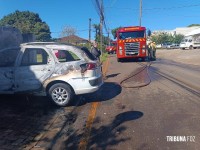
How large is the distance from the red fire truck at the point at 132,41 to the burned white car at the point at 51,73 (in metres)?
16.1

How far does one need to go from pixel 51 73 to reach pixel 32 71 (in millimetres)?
545

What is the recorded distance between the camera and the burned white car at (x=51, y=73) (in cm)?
771

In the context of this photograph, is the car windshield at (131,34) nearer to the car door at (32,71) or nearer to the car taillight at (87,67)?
the car taillight at (87,67)

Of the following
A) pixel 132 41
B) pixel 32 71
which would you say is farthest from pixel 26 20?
pixel 32 71

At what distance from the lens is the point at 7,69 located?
7.83 m

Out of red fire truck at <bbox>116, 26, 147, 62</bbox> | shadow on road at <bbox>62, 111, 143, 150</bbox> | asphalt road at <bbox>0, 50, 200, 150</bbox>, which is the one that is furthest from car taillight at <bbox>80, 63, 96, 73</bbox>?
red fire truck at <bbox>116, 26, 147, 62</bbox>

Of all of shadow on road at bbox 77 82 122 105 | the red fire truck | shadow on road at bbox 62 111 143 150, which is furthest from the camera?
the red fire truck

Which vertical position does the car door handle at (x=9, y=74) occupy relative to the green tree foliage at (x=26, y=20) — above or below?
below

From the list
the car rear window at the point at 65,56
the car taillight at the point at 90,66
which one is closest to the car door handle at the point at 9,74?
the car rear window at the point at 65,56

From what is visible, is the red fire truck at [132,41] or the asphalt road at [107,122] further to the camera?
the red fire truck at [132,41]

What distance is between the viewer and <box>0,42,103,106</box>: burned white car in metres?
7.71

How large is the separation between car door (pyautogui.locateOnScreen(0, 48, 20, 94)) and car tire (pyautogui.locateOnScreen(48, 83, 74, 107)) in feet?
3.89

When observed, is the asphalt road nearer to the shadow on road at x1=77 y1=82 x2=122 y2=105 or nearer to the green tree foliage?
the shadow on road at x1=77 y1=82 x2=122 y2=105

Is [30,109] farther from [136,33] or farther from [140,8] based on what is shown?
[140,8]
